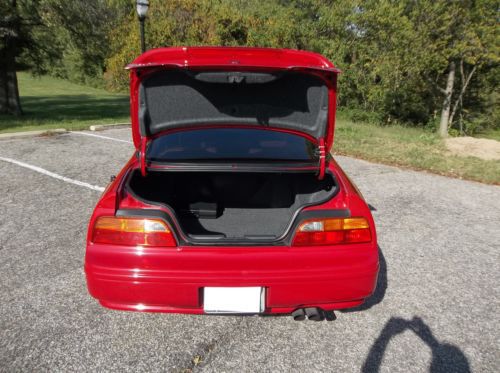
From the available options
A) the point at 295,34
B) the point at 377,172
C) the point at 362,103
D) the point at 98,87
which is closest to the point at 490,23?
the point at 362,103

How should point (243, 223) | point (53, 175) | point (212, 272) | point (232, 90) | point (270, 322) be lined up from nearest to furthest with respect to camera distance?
point (212, 272) < point (270, 322) < point (232, 90) < point (243, 223) < point (53, 175)

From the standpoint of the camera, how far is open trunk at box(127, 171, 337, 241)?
2.62 metres

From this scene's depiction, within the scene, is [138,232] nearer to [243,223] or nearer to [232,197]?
[243,223]

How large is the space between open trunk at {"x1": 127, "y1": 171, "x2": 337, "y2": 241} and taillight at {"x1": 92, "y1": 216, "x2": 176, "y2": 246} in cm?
58

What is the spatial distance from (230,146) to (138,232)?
93 centimetres

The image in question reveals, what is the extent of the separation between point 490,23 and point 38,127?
16253 mm

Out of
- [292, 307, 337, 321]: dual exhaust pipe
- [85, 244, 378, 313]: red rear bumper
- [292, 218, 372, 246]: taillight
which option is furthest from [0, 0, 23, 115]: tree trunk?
[292, 307, 337, 321]: dual exhaust pipe

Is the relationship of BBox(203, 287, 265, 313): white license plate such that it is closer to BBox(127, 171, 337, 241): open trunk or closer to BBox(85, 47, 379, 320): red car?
BBox(85, 47, 379, 320): red car

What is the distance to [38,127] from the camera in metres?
10.3

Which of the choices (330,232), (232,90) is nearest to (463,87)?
(232,90)

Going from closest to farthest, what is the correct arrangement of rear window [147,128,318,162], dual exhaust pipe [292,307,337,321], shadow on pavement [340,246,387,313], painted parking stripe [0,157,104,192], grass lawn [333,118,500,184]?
dual exhaust pipe [292,307,337,321], rear window [147,128,318,162], shadow on pavement [340,246,387,313], painted parking stripe [0,157,104,192], grass lawn [333,118,500,184]

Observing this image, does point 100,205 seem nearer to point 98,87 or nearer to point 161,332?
point 161,332

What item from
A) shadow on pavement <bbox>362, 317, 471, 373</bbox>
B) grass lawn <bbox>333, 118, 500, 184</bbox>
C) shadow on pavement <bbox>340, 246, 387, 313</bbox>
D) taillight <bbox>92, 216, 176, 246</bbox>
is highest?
taillight <bbox>92, 216, 176, 246</bbox>

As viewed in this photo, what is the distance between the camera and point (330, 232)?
77.4 inches
